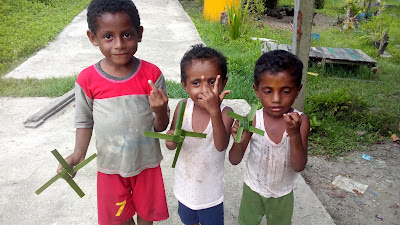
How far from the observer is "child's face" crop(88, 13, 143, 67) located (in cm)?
155

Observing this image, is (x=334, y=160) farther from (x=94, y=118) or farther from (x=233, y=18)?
(x=233, y=18)

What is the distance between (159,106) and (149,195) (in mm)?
616

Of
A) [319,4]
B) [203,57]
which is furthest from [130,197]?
[319,4]

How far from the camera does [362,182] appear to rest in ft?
10.1

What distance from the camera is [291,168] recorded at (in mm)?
1737

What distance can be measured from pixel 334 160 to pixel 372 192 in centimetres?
53

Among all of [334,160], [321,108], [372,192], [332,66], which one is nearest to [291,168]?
[372,192]

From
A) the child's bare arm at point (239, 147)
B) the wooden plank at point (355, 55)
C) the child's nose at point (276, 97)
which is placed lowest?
the wooden plank at point (355, 55)

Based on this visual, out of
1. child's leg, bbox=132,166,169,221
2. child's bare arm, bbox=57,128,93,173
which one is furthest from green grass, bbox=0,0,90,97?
child's leg, bbox=132,166,169,221

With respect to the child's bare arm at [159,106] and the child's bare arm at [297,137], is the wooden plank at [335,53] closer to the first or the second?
the child's bare arm at [297,137]

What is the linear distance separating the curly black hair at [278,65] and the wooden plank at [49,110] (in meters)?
2.79

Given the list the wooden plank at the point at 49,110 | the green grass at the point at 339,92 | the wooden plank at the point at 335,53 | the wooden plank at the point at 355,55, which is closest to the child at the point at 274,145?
the green grass at the point at 339,92

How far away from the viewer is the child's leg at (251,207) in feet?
5.99

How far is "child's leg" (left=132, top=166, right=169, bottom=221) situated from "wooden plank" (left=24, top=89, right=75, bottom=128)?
2.23m
